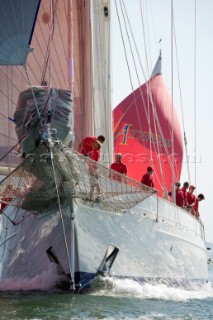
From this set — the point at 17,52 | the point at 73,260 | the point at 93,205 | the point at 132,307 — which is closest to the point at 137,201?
the point at 93,205

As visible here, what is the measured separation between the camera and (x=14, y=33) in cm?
999

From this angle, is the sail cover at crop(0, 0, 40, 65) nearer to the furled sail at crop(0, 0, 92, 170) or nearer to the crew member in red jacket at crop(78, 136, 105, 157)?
the furled sail at crop(0, 0, 92, 170)

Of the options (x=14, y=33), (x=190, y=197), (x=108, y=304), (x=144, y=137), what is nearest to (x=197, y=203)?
(x=190, y=197)

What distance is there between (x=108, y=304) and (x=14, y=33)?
401 cm

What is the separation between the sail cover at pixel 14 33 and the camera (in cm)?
999

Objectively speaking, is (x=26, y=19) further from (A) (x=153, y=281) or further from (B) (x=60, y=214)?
(A) (x=153, y=281)

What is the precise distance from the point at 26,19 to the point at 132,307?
434 cm

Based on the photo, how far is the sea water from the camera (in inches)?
335

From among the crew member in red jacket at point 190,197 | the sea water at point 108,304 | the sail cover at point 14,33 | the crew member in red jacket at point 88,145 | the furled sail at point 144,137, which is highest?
the furled sail at point 144,137

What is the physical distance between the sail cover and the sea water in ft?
11.2

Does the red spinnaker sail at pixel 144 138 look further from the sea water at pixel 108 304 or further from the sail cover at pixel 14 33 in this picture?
the sail cover at pixel 14 33

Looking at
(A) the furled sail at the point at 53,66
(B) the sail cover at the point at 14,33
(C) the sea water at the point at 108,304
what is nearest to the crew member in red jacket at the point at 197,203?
(A) the furled sail at the point at 53,66

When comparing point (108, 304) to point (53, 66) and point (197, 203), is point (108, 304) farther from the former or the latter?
point (197, 203)

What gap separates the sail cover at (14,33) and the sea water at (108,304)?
3404mm
